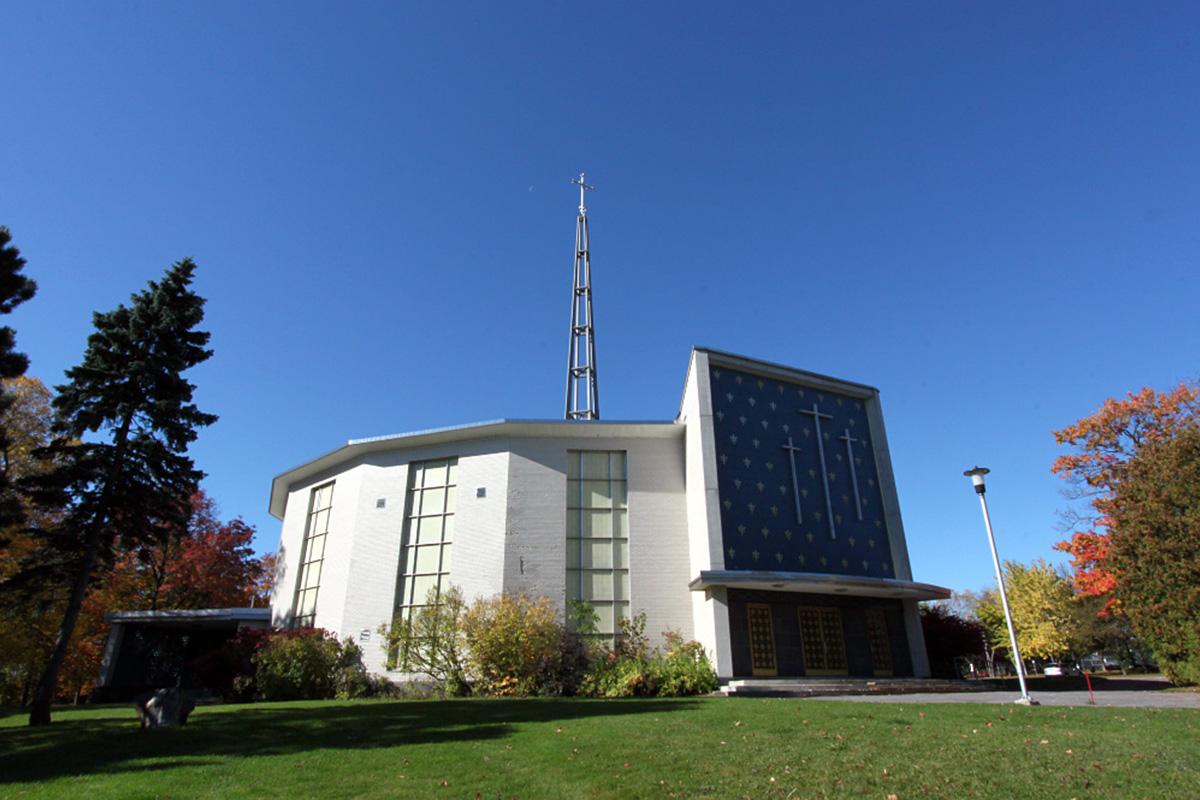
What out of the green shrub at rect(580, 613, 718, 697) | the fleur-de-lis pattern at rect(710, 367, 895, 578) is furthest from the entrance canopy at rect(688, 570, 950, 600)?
the green shrub at rect(580, 613, 718, 697)

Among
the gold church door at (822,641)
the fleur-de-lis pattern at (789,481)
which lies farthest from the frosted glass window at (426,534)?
the gold church door at (822,641)

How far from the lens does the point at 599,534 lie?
22.9 m

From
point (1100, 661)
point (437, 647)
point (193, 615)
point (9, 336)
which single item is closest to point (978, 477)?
point (437, 647)

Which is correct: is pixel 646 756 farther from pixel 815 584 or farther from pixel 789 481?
pixel 789 481

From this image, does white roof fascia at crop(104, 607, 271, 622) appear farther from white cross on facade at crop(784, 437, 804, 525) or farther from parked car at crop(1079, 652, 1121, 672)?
parked car at crop(1079, 652, 1121, 672)

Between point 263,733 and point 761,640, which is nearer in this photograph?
point 263,733

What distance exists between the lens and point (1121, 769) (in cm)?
665

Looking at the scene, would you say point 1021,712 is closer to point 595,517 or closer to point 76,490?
point 595,517

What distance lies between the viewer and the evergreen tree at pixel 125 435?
599 inches

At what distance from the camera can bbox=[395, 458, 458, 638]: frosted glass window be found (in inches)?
887

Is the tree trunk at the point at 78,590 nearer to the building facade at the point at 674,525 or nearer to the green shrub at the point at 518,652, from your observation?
the building facade at the point at 674,525

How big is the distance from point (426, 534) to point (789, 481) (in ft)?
41.6

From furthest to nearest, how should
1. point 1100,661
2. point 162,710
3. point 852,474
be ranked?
point 1100,661
point 852,474
point 162,710

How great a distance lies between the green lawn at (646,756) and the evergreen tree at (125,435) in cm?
427
